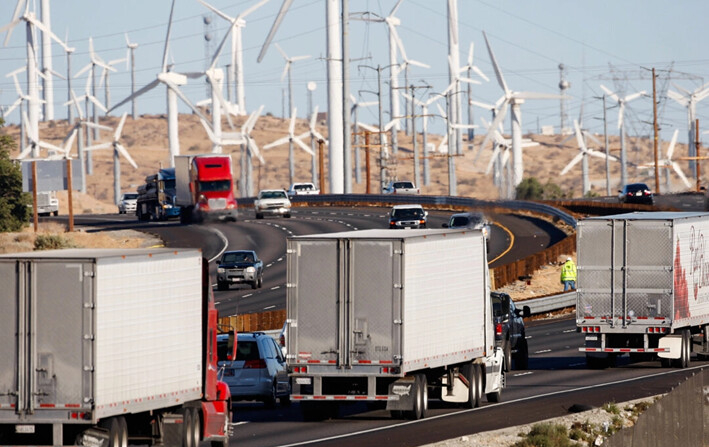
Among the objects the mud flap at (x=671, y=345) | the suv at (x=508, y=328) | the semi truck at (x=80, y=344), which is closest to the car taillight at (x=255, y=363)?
the suv at (x=508, y=328)

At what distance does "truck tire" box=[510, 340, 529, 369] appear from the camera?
114 ft

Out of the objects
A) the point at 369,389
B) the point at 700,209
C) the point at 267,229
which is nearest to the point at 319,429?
the point at 369,389

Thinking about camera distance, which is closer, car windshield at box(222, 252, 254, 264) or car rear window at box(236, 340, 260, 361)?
car rear window at box(236, 340, 260, 361)

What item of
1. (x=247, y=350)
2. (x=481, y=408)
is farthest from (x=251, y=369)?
(x=481, y=408)

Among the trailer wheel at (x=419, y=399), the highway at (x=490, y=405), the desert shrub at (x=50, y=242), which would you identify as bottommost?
the highway at (x=490, y=405)

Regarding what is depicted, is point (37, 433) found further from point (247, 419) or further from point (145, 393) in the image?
point (247, 419)

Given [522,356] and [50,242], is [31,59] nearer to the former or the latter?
[50,242]

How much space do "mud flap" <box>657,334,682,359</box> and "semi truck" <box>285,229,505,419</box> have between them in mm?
10019

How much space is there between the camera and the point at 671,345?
32750 mm

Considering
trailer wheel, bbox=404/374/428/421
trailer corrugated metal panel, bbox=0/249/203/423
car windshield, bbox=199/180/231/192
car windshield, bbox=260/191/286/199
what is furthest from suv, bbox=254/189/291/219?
trailer corrugated metal panel, bbox=0/249/203/423

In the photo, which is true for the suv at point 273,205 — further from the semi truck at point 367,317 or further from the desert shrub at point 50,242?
the semi truck at point 367,317

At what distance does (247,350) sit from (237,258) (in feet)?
104

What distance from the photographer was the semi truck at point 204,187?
75125 mm

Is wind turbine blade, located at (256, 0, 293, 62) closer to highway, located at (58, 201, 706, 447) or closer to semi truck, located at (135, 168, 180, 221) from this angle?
semi truck, located at (135, 168, 180, 221)
